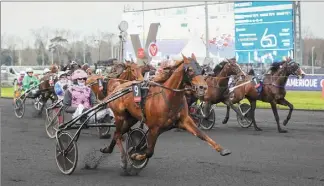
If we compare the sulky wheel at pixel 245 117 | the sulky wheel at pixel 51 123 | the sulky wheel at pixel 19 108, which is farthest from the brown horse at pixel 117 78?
the sulky wheel at pixel 19 108

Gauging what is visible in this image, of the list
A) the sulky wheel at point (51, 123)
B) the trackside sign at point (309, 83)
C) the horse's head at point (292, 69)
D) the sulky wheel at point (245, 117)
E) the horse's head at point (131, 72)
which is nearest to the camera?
the sulky wheel at point (51, 123)

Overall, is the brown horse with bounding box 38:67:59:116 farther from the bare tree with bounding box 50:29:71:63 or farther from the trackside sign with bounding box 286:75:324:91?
the bare tree with bounding box 50:29:71:63

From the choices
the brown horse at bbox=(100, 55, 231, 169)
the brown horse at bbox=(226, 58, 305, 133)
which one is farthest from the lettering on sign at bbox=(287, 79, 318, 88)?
the brown horse at bbox=(100, 55, 231, 169)

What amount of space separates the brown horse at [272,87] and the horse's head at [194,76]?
7138 mm

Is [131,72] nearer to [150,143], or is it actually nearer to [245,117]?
[245,117]

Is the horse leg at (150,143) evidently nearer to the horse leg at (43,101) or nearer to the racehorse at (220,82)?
the racehorse at (220,82)

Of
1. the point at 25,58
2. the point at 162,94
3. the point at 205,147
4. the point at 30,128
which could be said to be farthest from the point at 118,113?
the point at 25,58

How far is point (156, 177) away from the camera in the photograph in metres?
8.30

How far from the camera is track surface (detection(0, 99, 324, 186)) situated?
26.4ft

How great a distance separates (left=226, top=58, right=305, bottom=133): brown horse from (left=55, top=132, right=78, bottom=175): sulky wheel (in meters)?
7.04

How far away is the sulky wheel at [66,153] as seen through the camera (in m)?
8.60

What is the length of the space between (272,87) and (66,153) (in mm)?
7747

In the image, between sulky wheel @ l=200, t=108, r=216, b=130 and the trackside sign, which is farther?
the trackside sign

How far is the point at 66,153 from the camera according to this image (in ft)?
28.7
